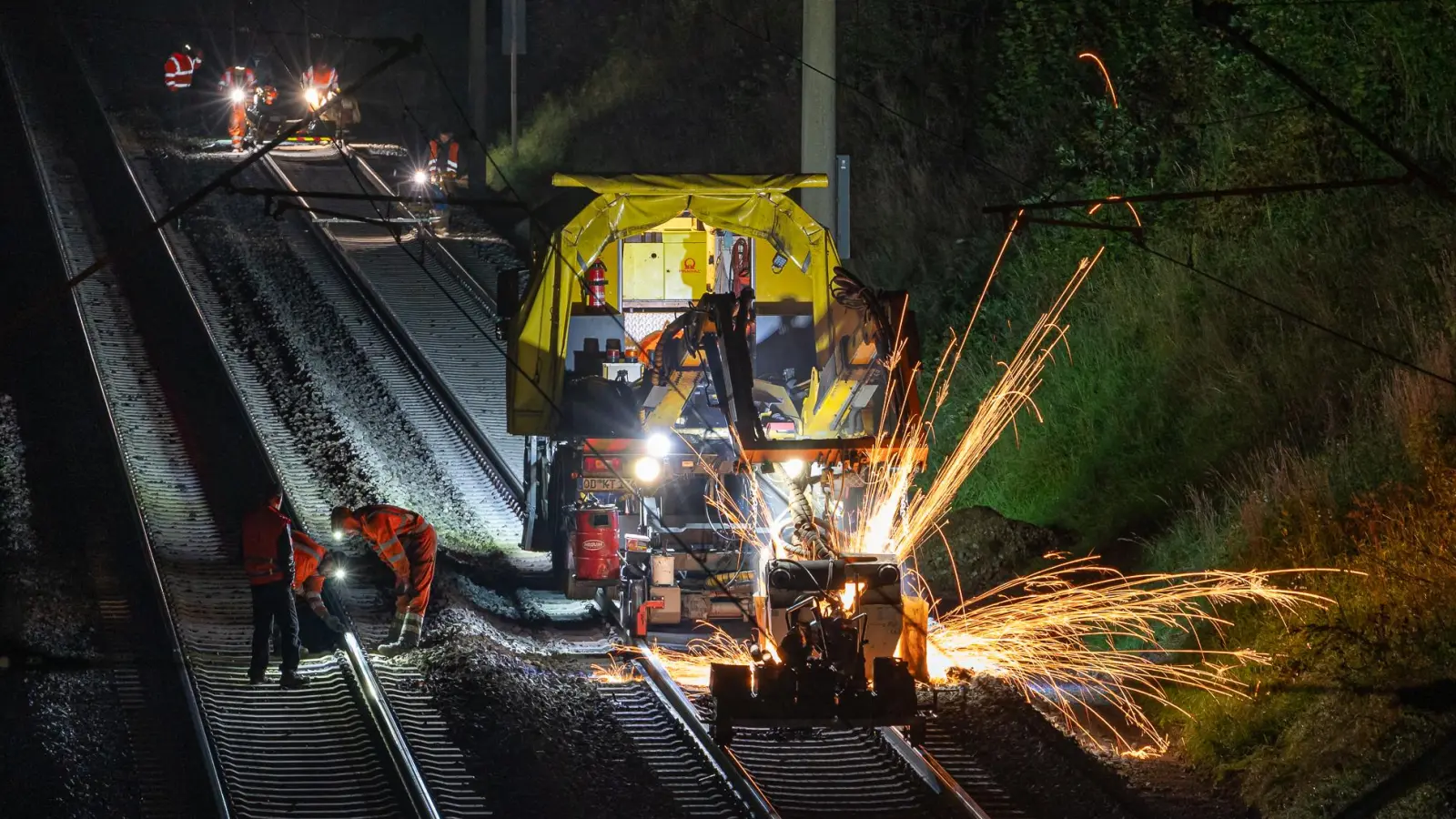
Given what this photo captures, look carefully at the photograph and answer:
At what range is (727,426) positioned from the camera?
1475cm

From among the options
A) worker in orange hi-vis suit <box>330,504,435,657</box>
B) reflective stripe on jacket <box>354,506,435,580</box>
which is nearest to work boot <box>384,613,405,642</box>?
worker in orange hi-vis suit <box>330,504,435,657</box>

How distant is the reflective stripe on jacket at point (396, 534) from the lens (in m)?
14.1

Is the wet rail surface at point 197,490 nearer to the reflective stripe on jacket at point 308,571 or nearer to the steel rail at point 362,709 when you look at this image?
the steel rail at point 362,709

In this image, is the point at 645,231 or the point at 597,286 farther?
the point at 597,286

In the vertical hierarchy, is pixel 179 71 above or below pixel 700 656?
above

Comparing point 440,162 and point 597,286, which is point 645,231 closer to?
point 597,286

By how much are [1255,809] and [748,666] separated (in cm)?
321

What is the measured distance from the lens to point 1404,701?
10906 mm

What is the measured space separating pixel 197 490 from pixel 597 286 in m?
4.84

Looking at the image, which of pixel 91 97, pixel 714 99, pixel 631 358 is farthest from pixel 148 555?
pixel 91 97

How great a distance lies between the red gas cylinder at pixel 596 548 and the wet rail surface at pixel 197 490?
2727 mm

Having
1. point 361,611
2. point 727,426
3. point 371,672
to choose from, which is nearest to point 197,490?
point 361,611

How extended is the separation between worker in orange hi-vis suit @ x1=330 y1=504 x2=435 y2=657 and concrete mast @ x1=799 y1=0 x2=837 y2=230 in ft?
17.9

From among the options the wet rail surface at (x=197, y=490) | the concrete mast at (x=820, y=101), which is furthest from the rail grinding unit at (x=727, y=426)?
the wet rail surface at (x=197, y=490)
